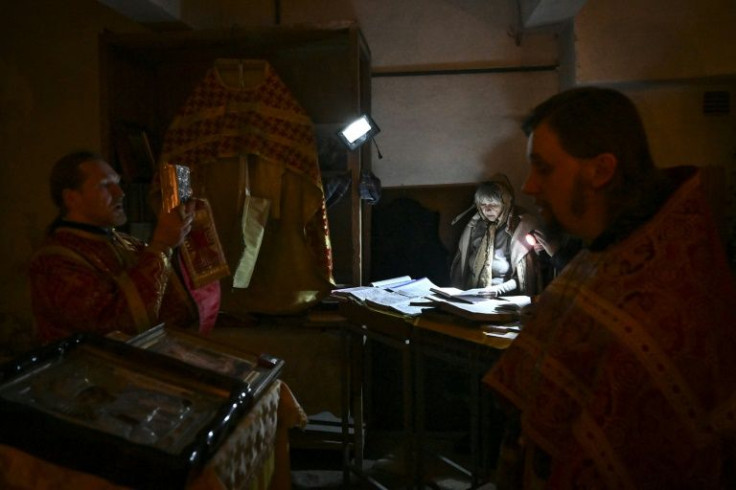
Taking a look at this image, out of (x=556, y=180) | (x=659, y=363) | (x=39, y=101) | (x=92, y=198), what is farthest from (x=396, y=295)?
(x=39, y=101)

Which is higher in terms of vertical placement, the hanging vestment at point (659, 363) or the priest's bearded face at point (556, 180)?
the priest's bearded face at point (556, 180)

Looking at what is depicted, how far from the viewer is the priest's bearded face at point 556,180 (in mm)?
1100

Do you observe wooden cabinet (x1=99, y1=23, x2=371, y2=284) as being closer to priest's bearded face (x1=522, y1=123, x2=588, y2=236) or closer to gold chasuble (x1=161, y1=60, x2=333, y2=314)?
gold chasuble (x1=161, y1=60, x2=333, y2=314)

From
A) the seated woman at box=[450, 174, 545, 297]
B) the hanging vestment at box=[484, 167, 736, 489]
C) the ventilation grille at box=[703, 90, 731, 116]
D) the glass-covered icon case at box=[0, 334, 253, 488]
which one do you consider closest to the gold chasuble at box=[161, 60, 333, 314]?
the seated woman at box=[450, 174, 545, 297]

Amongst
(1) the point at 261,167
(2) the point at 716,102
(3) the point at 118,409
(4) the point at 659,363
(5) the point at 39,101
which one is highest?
(5) the point at 39,101

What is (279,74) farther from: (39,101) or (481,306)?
(481,306)

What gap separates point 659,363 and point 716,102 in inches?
124

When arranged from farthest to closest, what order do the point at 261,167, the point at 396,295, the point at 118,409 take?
A: the point at 261,167
the point at 396,295
the point at 118,409

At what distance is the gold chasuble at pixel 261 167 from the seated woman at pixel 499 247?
3.13 feet

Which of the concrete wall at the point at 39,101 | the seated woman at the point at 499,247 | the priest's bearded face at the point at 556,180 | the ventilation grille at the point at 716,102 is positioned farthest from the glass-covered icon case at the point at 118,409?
the ventilation grille at the point at 716,102

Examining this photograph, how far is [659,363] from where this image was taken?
936 millimetres

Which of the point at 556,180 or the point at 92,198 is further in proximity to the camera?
the point at 92,198

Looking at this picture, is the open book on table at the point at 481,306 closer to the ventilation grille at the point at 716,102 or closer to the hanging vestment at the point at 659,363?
the hanging vestment at the point at 659,363

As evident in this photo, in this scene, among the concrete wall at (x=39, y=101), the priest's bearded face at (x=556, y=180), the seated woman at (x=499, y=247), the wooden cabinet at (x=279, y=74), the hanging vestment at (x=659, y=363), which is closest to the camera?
the hanging vestment at (x=659, y=363)
